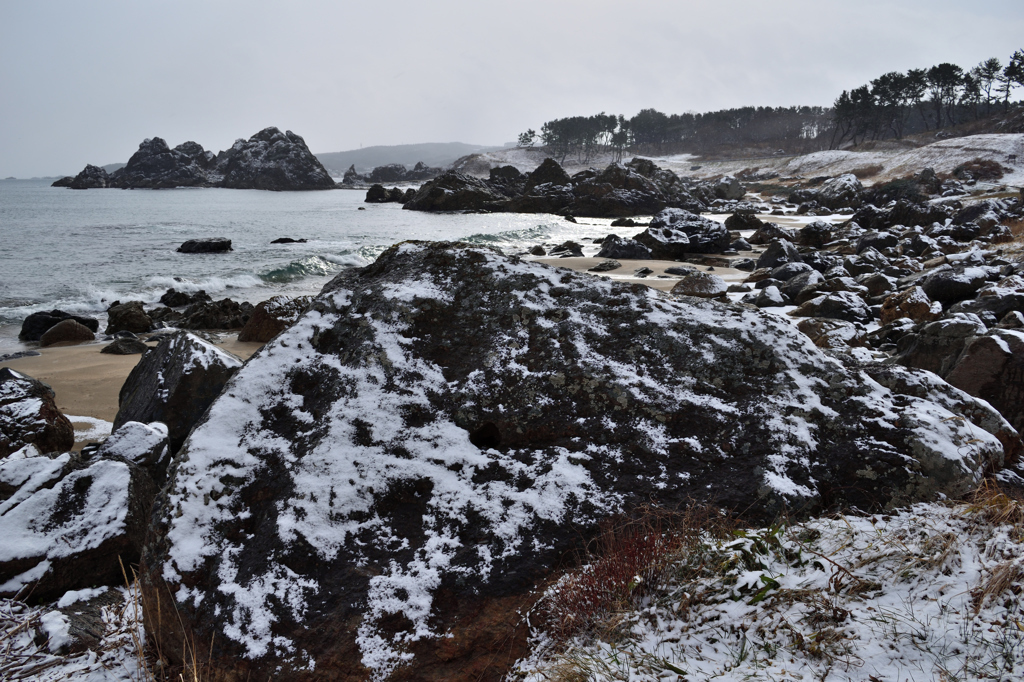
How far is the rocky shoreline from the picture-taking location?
81.0 inches

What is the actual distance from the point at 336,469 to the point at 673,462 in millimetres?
1525

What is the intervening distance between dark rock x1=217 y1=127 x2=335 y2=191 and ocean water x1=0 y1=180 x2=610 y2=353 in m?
65.2

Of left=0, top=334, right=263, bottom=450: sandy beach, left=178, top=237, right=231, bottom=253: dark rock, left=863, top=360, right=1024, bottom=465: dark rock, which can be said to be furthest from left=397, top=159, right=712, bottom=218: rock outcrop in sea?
left=863, top=360, right=1024, bottom=465: dark rock

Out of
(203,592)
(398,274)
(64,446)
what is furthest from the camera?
(64,446)

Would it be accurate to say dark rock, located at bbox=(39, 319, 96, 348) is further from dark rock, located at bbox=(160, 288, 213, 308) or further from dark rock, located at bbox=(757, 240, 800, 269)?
dark rock, located at bbox=(757, 240, 800, 269)

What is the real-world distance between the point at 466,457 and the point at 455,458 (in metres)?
0.05

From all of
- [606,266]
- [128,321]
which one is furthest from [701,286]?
[128,321]

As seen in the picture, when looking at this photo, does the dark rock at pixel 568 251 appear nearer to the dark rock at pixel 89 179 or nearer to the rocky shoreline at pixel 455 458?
the rocky shoreline at pixel 455 458

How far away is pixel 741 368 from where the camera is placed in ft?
9.18

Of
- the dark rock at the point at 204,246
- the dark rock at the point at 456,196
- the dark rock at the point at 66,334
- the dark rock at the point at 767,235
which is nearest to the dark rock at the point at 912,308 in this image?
the dark rock at the point at 767,235

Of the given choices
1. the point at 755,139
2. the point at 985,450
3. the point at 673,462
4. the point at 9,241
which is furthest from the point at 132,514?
the point at 755,139

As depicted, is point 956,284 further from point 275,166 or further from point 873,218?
point 275,166

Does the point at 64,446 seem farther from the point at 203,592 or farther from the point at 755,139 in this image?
the point at 755,139

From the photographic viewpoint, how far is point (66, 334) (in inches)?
413
